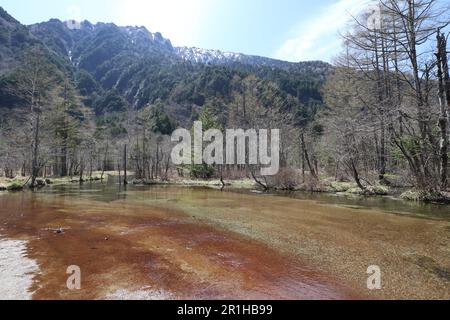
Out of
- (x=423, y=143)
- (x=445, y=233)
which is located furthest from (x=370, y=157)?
(x=445, y=233)

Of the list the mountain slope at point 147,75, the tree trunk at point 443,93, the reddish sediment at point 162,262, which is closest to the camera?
the reddish sediment at point 162,262

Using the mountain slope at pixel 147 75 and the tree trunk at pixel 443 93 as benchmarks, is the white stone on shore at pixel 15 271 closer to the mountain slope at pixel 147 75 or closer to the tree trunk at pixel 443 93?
the tree trunk at pixel 443 93

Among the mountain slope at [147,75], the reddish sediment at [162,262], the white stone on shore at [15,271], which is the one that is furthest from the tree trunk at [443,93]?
the mountain slope at [147,75]

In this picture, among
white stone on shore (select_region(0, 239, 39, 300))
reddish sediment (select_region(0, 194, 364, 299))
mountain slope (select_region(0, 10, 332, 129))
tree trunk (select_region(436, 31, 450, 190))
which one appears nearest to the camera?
white stone on shore (select_region(0, 239, 39, 300))

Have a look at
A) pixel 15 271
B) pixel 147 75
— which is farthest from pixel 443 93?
pixel 147 75

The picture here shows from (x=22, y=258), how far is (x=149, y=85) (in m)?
112

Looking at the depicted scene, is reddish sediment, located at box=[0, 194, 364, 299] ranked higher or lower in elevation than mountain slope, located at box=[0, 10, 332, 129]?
lower

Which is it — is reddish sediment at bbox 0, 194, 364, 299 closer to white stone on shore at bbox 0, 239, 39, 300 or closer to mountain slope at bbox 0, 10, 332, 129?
white stone on shore at bbox 0, 239, 39, 300

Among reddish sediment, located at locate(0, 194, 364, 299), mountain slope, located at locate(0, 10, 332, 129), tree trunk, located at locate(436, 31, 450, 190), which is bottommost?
reddish sediment, located at locate(0, 194, 364, 299)

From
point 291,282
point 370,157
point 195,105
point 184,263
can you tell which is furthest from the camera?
point 195,105

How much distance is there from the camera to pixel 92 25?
646 ft

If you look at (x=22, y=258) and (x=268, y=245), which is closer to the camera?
(x=22, y=258)

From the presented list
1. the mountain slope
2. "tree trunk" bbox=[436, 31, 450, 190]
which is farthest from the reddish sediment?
the mountain slope
